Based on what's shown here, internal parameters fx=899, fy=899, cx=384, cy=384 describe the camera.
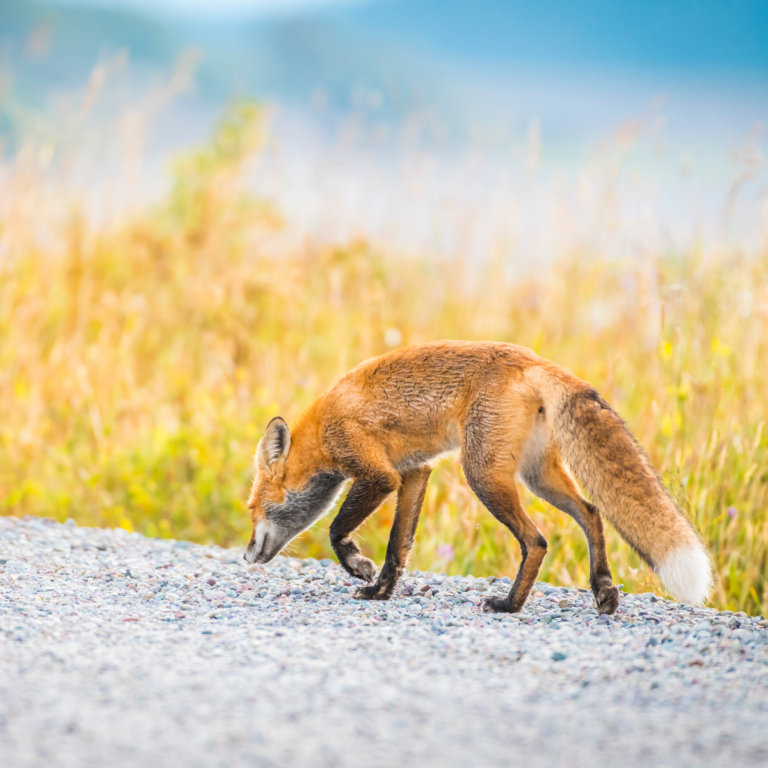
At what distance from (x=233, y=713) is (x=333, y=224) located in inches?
276

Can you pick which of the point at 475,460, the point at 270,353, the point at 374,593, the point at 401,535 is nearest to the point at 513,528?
the point at 475,460

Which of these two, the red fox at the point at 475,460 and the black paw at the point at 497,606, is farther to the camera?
the black paw at the point at 497,606

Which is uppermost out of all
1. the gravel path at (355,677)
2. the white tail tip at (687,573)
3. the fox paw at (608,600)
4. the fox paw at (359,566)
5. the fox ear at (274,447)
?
the fox ear at (274,447)

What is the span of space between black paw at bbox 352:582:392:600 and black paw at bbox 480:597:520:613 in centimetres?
47

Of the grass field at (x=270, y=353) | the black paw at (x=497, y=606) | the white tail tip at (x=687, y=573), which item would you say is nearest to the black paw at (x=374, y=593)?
the black paw at (x=497, y=606)

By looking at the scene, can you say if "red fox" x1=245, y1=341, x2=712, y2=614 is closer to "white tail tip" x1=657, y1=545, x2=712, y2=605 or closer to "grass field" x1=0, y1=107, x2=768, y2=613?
"white tail tip" x1=657, y1=545, x2=712, y2=605

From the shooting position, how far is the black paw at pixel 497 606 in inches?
145

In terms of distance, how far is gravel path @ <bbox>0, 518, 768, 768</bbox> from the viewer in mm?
2156

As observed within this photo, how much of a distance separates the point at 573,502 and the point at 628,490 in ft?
1.42

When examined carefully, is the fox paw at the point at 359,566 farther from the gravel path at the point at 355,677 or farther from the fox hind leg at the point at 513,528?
the fox hind leg at the point at 513,528

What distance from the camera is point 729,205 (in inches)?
245

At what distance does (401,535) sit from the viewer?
4.08 meters

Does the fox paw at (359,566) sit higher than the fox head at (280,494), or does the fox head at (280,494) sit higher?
the fox head at (280,494)

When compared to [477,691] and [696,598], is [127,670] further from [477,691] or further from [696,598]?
[696,598]
